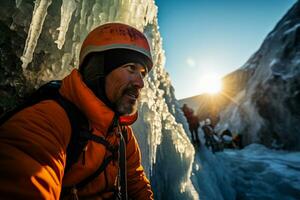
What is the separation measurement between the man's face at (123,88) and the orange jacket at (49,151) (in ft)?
0.50

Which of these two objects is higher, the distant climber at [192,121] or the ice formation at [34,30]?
the ice formation at [34,30]

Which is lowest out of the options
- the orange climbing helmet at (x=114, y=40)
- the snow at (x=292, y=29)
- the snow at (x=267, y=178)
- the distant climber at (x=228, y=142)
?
the snow at (x=267, y=178)

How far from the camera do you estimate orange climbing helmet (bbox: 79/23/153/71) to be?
1788 mm

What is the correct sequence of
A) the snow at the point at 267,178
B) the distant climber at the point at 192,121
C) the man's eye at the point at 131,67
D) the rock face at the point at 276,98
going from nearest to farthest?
the man's eye at the point at 131,67
the snow at the point at 267,178
the distant climber at the point at 192,121
the rock face at the point at 276,98

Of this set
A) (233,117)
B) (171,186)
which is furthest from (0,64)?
(233,117)

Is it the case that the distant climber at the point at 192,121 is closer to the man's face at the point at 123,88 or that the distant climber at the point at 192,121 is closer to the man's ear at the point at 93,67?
the man's face at the point at 123,88

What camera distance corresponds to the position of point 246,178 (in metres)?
10.2

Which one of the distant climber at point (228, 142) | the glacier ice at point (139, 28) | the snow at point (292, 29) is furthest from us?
the distant climber at point (228, 142)

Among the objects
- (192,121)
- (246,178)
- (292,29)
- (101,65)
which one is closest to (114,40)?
(101,65)

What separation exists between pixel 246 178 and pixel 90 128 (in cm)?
1055

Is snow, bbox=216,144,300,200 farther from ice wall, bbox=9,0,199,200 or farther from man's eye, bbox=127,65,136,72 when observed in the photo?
man's eye, bbox=127,65,136,72

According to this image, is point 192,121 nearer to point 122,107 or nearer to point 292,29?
point 122,107

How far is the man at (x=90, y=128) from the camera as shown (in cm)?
95

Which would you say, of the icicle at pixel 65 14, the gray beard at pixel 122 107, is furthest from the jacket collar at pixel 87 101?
the icicle at pixel 65 14
